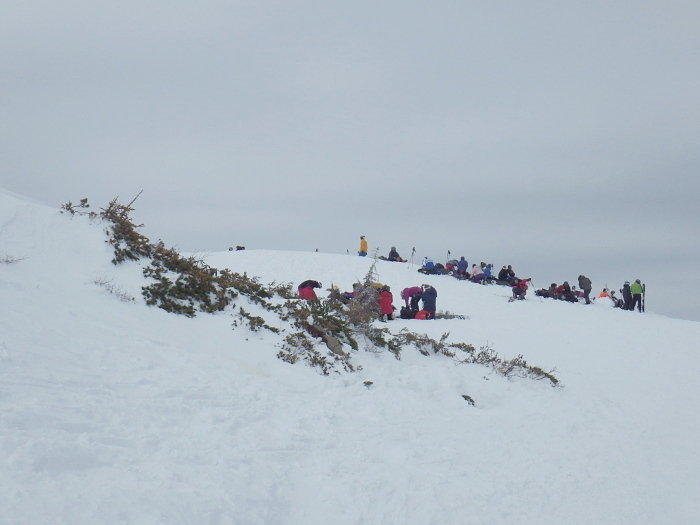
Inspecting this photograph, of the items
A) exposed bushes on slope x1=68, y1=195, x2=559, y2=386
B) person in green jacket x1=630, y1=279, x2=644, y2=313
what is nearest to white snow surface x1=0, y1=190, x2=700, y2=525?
exposed bushes on slope x1=68, y1=195, x2=559, y2=386

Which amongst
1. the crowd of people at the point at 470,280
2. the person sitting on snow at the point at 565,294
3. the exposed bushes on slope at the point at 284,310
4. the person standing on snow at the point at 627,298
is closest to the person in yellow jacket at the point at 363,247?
the crowd of people at the point at 470,280

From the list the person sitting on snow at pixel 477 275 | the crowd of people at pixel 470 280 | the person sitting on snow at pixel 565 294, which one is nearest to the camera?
the crowd of people at pixel 470 280

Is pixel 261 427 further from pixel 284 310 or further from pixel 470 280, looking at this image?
pixel 470 280

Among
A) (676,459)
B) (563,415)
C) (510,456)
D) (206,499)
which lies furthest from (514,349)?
(206,499)

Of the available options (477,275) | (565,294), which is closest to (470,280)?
(477,275)

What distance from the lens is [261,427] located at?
5.68 metres

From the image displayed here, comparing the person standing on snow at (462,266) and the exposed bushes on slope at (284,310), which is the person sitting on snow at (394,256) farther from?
the exposed bushes on slope at (284,310)

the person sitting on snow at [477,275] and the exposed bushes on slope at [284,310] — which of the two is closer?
the exposed bushes on slope at [284,310]

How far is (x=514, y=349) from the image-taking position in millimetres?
13555

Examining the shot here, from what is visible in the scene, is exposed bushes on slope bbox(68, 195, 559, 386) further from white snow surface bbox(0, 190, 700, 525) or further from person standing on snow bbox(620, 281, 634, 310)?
person standing on snow bbox(620, 281, 634, 310)

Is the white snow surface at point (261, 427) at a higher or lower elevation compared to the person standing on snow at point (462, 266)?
lower

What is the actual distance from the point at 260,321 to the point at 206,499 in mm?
5097

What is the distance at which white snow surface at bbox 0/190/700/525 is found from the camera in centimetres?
409

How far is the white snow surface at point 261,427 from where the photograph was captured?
13.4 feet
